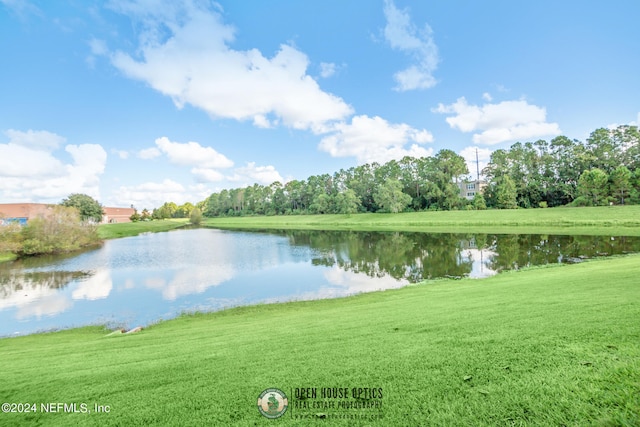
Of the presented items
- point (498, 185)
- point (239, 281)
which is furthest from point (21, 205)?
point (498, 185)

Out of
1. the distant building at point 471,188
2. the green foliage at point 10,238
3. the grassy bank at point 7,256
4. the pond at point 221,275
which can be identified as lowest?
the pond at point 221,275

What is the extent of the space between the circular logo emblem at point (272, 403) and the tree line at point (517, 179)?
199ft

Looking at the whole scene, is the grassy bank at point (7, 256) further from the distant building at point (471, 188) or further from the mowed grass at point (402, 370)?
the distant building at point (471, 188)

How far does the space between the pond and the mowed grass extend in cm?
686

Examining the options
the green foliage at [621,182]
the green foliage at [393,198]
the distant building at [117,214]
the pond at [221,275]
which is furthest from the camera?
the distant building at [117,214]

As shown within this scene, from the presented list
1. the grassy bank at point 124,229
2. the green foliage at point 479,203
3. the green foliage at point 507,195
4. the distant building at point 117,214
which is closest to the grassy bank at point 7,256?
the grassy bank at point 124,229

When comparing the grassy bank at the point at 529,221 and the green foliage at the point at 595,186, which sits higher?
the green foliage at the point at 595,186

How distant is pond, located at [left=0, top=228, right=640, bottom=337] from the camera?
12163 millimetres

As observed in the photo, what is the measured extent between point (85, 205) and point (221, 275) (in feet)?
187

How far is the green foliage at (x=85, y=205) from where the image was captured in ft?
183

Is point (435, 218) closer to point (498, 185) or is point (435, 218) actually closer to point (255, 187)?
point (498, 185)

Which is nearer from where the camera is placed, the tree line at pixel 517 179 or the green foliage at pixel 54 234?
the green foliage at pixel 54 234

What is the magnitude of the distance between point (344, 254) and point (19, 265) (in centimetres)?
2681

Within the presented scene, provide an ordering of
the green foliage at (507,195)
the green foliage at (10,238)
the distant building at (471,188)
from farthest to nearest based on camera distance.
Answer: the distant building at (471,188), the green foliage at (507,195), the green foliage at (10,238)
